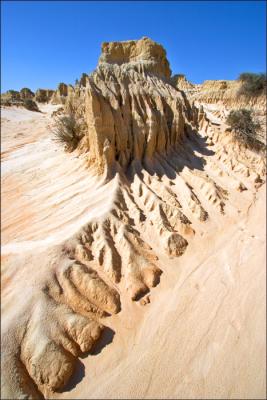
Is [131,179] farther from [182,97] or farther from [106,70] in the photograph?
[182,97]

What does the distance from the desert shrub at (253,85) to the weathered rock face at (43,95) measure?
27.8 meters

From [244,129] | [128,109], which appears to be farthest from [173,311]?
[244,129]

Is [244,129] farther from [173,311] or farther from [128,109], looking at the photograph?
[173,311]

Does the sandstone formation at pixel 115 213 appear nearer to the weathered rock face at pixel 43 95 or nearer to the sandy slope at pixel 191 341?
the sandy slope at pixel 191 341

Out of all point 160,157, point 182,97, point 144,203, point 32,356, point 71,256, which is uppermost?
point 182,97

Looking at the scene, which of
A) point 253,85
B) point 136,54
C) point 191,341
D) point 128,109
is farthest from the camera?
point 253,85

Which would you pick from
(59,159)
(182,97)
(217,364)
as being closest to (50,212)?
(59,159)

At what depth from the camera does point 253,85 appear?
2003 centimetres

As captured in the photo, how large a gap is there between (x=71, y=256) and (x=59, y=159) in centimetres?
410

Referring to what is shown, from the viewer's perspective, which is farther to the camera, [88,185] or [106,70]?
[106,70]

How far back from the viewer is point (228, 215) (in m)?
6.49

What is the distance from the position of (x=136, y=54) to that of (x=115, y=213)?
7.29 m

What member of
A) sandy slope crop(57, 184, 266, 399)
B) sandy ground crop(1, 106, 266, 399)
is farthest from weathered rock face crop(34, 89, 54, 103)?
sandy slope crop(57, 184, 266, 399)

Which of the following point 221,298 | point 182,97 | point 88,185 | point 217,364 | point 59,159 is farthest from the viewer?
point 182,97
